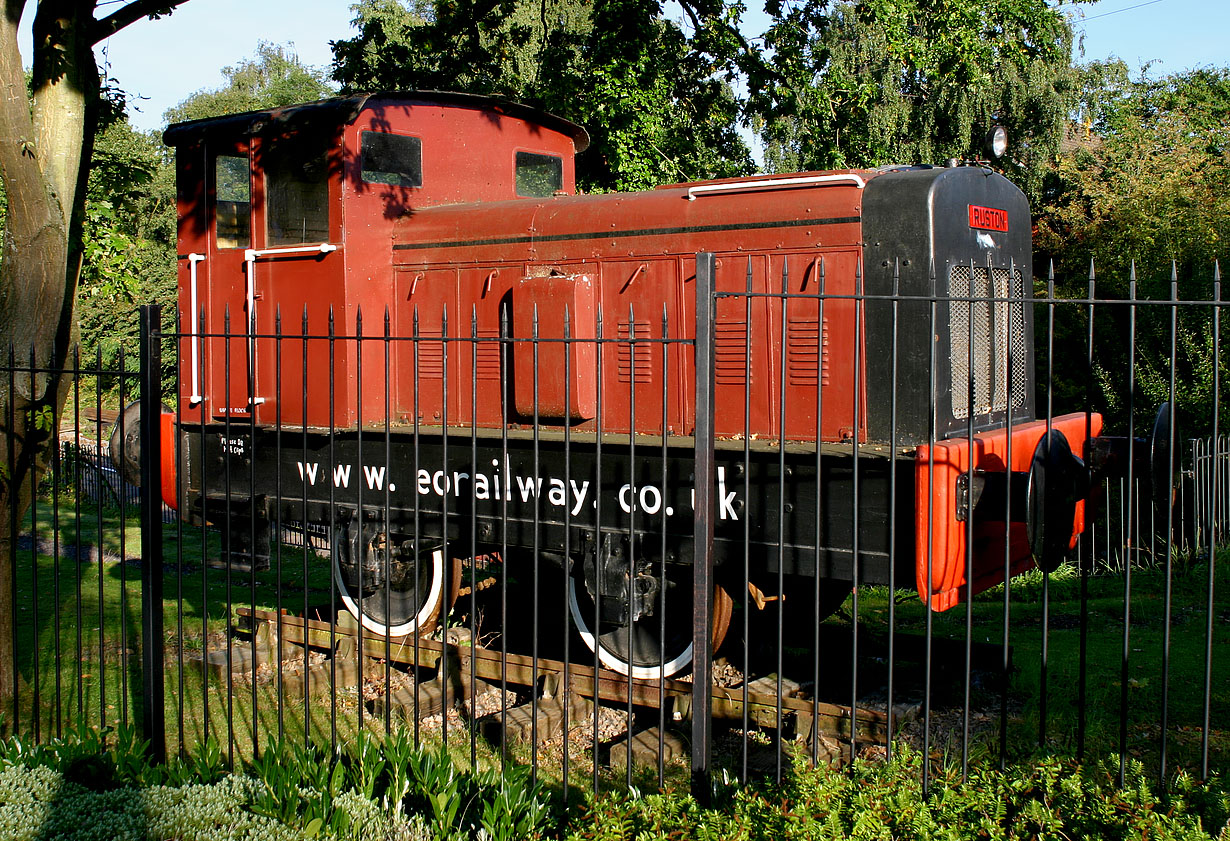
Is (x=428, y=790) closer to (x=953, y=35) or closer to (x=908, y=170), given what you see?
(x=908, y=170)

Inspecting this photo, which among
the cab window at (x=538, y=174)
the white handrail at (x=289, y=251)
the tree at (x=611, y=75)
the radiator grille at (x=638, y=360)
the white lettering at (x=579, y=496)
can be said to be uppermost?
the tree at (x=611, y=75)

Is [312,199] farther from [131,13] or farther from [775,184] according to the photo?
[775,184]

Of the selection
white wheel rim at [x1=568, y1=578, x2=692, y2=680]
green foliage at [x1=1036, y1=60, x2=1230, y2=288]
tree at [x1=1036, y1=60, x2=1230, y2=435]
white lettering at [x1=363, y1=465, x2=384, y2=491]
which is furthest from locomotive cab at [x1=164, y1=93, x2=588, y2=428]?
green foliage at [x1=1036, y1=60, x2=1230, y2=288]

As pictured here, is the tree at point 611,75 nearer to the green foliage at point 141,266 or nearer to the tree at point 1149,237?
the green foliage at point 141,266

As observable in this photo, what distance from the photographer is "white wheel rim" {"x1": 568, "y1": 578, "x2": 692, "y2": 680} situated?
18.5ft

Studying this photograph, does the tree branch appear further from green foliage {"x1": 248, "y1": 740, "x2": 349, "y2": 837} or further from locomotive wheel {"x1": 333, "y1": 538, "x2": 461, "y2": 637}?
green foliage {"x1": 248, "y1": 740, "x2": 349, "y2": 837}

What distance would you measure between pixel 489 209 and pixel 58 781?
387 cm

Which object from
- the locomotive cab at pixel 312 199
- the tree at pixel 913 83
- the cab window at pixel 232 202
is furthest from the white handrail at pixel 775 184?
the tree at pixel 913 83

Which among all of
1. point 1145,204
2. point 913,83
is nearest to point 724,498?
point 1145,204

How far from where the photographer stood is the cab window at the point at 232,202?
22.7 feet

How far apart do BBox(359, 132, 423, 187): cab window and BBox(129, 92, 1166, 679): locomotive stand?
0.04ft

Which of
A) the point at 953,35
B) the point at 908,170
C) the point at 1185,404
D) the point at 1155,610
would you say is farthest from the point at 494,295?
the point at 953,35

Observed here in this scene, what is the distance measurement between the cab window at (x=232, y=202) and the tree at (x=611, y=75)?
241 inches

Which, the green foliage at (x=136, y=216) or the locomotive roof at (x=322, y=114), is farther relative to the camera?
the green foliage at (x=136, y=216)
